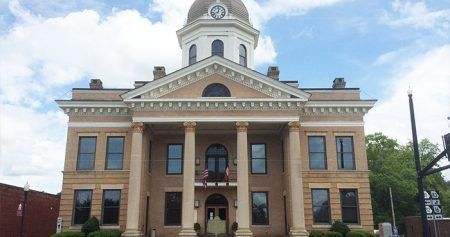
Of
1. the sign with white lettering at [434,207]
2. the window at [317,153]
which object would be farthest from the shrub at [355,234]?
the sign with white lettering at [434,207]

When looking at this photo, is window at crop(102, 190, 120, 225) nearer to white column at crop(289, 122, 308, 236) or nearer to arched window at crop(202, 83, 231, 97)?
arched window at crop(202, 83, 231, 97)

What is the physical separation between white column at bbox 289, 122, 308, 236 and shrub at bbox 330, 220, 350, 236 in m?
2.07

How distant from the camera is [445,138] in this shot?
1494 centimetres

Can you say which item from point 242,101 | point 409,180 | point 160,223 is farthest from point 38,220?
point 409,180

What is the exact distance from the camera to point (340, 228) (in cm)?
2831

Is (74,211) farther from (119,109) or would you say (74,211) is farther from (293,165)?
(293,165)

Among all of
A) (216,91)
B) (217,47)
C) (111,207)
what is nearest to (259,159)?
(216,91)

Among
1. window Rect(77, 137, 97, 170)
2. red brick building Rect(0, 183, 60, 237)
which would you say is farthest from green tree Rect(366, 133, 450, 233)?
red brick building Rect(0, 183, 60, 237)

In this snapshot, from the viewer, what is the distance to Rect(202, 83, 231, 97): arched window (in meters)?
30.3

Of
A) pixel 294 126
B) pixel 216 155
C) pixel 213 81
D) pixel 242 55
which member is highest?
pixel 242 55

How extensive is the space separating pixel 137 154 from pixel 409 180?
35.9 metres

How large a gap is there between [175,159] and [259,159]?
252 inches

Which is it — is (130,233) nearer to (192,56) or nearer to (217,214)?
(217,214)

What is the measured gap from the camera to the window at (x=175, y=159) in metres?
33.2
